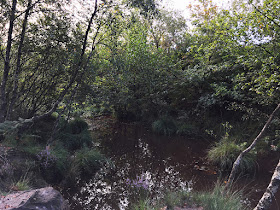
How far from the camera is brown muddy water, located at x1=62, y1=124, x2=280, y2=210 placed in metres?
4.68

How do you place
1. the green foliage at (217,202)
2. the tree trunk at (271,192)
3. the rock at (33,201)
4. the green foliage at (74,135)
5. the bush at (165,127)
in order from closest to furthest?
the rock at (33,201) < the tree trunk at (271,192) < the green foliage at (217,202) < the green foliage at (74,135) < the bush at (165,127)

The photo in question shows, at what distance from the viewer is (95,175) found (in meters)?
5.80

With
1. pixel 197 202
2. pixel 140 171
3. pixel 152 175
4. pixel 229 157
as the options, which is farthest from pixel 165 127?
pixel 197 202

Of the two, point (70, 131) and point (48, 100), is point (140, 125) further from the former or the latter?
point (48, 100)

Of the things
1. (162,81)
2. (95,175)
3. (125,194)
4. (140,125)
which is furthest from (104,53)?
(140,125)

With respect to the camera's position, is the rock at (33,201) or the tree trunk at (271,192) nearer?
the rock at (33,201)

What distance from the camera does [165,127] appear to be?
33.7 feet

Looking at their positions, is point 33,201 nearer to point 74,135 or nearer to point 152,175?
point 152,175

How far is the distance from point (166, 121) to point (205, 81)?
8.80 feet

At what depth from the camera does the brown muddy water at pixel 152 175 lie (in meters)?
4.68

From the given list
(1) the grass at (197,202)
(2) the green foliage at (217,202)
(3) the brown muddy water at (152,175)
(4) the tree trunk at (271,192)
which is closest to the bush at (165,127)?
(3) the brown muddy water at (152,175)

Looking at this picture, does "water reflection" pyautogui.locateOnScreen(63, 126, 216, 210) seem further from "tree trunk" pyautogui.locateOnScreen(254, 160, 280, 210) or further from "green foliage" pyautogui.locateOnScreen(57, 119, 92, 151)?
"tree trunk" pyautogui.locateOnScreen(254, 160, 280, 210)

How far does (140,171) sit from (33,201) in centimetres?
344

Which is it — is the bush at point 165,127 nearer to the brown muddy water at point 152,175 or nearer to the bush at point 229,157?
the brown muddy water at point 152,175
